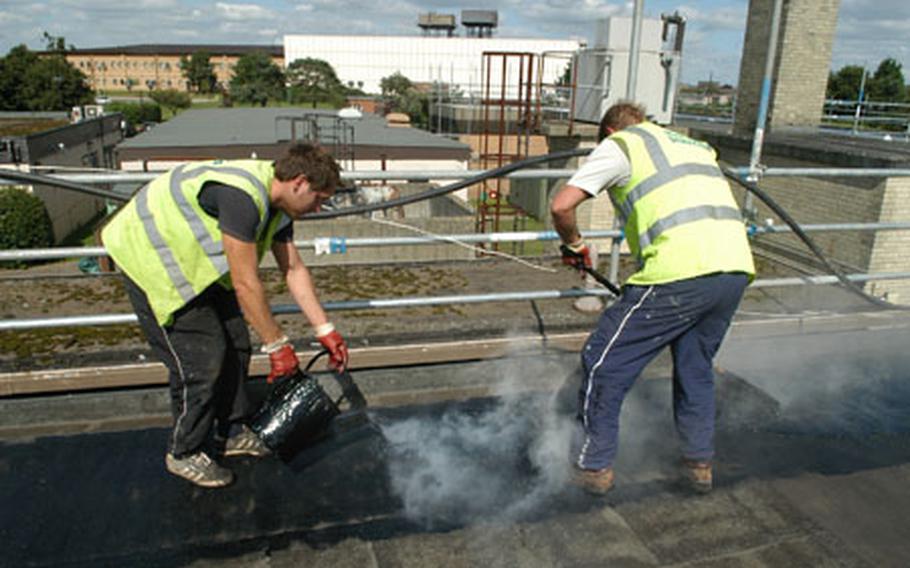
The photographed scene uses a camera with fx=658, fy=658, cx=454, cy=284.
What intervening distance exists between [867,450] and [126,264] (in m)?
3.26

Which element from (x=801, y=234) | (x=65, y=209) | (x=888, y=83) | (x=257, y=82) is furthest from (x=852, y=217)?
(x=257, y=82)

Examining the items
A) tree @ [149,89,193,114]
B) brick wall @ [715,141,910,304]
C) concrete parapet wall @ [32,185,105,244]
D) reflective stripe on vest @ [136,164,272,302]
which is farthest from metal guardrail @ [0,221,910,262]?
tree @ [149,89,193,114]

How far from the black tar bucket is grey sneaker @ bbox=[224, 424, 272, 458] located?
13 centimetres

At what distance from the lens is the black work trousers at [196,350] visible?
2.50 meters

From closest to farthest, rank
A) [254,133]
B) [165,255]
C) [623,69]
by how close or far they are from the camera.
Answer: [165,255]
[623,69]
[254,133]

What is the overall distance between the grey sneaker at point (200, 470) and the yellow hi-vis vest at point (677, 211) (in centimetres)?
182

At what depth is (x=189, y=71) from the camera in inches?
4050

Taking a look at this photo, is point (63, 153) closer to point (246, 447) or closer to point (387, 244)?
point (387, 244)

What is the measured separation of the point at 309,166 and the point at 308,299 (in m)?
0.63

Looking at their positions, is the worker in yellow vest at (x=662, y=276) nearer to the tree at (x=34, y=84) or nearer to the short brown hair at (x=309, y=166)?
the short brown hair at (x=309, y=166)

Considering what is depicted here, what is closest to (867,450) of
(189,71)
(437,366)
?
(437,366)

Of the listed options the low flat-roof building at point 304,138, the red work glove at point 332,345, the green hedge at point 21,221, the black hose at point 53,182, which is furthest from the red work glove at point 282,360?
the green hedge at point 21,221

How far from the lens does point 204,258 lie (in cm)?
240

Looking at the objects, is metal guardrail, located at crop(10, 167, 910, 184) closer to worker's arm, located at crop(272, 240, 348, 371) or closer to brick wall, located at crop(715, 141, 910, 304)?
worker's arm, located at crop(272, 240, 348, 371)
